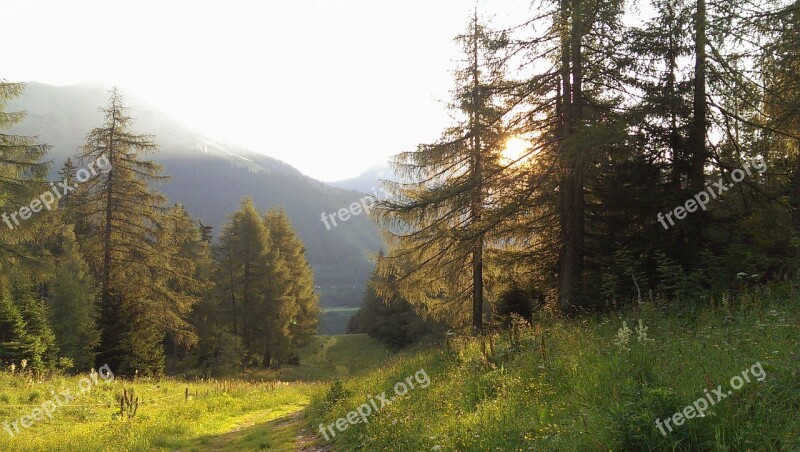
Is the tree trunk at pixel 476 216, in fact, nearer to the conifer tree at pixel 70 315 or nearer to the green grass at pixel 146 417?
the green grass at pixel 146 417

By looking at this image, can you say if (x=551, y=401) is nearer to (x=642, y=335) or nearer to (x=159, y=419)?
(x=642, y=335)

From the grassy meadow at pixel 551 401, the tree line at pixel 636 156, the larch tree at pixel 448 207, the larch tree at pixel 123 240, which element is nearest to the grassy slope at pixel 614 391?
the grassy meadow at pixel 551 401

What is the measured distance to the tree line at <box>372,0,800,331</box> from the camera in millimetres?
9219

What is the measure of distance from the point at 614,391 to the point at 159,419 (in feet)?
37.3

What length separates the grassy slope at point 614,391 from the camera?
371cm

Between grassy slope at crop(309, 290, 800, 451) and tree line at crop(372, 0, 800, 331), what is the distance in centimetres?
245

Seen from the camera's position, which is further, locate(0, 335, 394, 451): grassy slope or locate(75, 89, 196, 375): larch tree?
locate(75, 89, 196, 375): larch tree

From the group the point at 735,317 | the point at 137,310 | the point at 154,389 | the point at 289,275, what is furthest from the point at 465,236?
the point at 289,275

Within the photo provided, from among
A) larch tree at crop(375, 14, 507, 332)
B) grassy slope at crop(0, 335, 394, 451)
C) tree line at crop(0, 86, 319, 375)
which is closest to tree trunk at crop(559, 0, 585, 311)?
larch tree at crop(375, 14, 507, 332)

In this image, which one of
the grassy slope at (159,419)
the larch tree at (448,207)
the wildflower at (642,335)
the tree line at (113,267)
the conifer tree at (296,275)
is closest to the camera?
the wildflower at (642,335)

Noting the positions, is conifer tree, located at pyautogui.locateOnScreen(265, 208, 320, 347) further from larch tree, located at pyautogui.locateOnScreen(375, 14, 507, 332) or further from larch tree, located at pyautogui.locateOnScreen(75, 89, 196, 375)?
larch tree, located at pyautogui.locateOnScreen(375, 14, 507, 332)

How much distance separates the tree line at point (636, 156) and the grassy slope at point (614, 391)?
2.45 m

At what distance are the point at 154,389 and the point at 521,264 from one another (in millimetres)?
13677

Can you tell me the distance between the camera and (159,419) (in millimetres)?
11250
